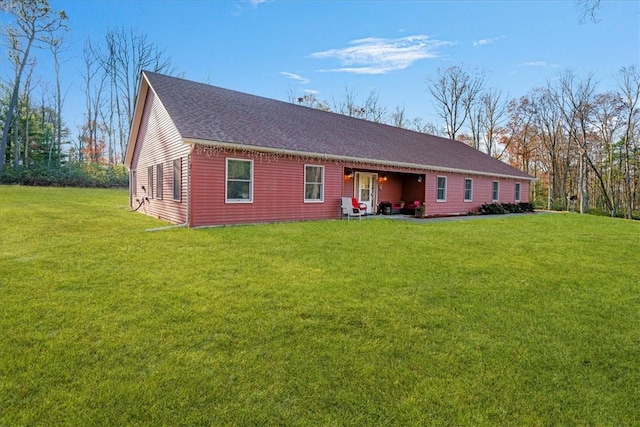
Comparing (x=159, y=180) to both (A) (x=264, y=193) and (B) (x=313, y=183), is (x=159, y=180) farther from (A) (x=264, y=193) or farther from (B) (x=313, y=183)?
(B) (x=313, y=183)

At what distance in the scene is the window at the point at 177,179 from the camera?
10.2 metres

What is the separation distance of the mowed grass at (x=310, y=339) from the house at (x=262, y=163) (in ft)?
13.7

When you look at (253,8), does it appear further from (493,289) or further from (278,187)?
(493,289)

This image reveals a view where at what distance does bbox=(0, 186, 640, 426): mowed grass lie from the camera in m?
2.21

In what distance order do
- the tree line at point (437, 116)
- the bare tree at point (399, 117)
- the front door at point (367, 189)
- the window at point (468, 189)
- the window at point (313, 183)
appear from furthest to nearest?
the bare tree at point (399, 117)
the tree line at point (437, 116)
the window at point (468, 189)
the front door at point (367, 189)
the window at point (313, 183)

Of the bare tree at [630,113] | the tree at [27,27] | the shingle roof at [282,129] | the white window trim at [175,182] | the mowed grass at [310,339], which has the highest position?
the tree at [27,27]

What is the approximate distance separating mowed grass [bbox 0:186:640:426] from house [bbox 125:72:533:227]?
13.7 feet

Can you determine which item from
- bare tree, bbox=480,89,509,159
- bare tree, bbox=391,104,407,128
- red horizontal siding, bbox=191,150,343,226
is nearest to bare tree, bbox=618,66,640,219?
bare tree, bbox=480,89,509,159

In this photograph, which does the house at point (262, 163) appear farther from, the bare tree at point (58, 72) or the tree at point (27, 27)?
the bare tree at point (58, 72)

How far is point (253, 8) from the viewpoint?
16297 millimetres

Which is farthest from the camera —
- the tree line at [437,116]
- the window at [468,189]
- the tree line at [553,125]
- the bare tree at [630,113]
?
the tree line at [553,125]

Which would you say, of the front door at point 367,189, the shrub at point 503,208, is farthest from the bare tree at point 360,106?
the front door at point 367,189

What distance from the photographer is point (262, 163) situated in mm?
10570

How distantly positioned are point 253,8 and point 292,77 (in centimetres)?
1523
